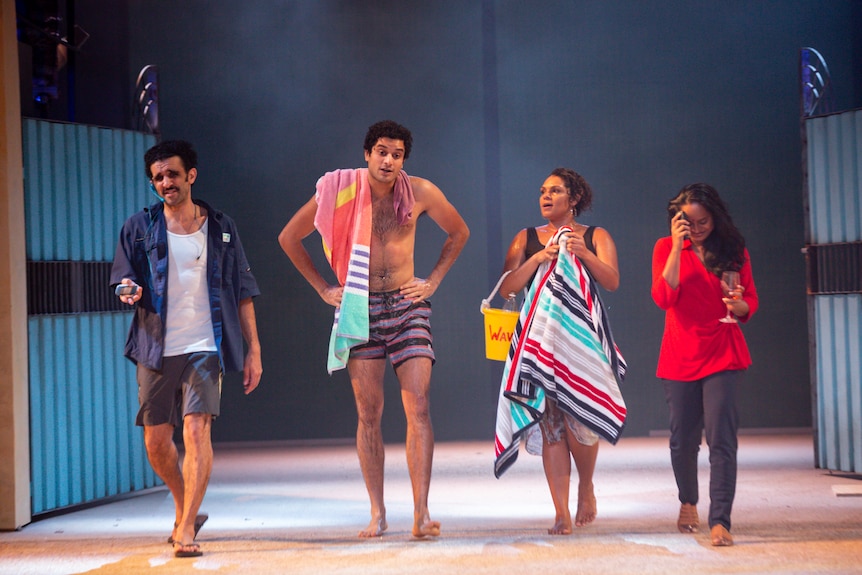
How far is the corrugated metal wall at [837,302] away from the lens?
18.7 feet

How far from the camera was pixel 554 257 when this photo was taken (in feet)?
14.4

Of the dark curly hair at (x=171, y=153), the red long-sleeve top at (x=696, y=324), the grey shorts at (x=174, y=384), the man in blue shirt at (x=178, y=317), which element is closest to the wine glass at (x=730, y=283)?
the red long-sleeve top at (x=696, y=324)

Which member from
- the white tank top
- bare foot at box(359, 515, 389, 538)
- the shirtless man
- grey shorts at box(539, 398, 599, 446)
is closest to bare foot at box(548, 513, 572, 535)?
grey shorts at box(539, 398, 599, 446)

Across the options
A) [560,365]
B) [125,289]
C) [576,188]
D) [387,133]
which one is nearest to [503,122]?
[576,188]

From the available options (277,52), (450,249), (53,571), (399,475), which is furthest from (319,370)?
(53,571)

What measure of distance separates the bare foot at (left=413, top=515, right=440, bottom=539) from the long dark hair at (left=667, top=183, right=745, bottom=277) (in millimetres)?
1587

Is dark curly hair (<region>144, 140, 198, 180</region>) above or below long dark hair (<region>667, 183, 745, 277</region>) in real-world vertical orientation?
above

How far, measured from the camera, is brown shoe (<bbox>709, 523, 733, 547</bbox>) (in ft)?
12.8

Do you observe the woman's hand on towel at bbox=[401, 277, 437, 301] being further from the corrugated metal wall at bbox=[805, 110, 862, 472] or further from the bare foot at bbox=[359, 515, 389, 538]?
the corrugated metal wall at bbox=[805, 110, 862, 472]

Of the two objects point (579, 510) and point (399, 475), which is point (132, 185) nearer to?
point (399, 475)

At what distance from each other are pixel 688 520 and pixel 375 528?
1339 mm

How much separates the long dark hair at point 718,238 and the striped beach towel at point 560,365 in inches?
21.7

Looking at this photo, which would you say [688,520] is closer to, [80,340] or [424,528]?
[424,528]

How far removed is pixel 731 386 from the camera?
13.1 feet
